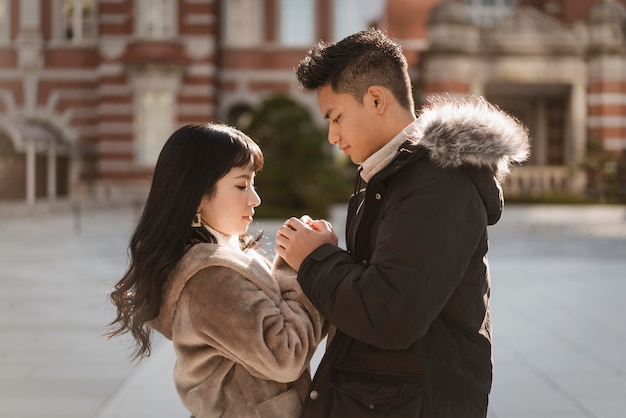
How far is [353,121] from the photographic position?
5.90ft

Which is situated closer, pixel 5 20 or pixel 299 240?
pixel 299 240

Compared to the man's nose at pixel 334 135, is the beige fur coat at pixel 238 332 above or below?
below

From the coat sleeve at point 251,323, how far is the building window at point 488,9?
25.5 m

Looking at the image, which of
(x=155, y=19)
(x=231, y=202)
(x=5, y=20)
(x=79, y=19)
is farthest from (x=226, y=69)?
(x=231, y=202)

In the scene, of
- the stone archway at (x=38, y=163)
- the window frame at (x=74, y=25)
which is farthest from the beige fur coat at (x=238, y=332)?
the window frame at (x=74, y=25)

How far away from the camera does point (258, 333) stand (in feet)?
5.74

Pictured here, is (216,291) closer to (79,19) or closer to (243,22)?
(243,22)

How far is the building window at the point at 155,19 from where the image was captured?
24891 mm

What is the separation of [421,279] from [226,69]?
24818 mm

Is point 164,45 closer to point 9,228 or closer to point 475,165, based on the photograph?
point 9,228

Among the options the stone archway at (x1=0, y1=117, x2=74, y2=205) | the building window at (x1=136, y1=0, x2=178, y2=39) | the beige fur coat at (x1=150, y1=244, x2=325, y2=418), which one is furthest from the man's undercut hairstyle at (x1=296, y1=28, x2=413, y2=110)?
the building window at (x1=136, y1=0, x2=178, y2=39)

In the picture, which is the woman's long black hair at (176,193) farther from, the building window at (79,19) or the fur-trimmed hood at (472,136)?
the building window at (79,19)

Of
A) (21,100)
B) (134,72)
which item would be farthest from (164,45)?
(21,100)

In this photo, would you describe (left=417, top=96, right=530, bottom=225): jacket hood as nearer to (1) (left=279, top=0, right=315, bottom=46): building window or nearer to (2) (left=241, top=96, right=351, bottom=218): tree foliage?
(2) (left=241, top=96, right=351, bottom=218): tree foliage
